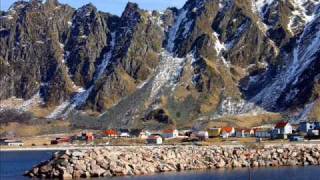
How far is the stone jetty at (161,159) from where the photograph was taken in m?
107

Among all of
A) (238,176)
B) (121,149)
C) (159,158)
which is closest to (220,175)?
(238,176)

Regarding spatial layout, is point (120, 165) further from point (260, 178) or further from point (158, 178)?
point (260, 178)

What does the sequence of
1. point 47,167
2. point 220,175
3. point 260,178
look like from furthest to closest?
point 47,167 < point 220,175 < point 260,178

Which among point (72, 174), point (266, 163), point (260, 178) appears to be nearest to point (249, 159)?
point (266, 163)

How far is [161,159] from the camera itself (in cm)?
11350

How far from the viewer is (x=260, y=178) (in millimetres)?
96875

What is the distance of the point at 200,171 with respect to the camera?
11062 cm

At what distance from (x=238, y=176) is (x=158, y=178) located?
37.2 feet

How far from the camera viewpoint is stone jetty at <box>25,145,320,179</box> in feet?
351

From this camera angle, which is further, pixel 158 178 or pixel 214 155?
pixel 214 155

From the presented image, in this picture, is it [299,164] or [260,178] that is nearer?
[260,178]

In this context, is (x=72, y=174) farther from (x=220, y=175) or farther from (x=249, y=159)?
(x=249, y=159)

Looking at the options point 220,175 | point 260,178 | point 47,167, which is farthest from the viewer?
point 47,167

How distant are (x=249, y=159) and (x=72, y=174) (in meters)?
29.9
